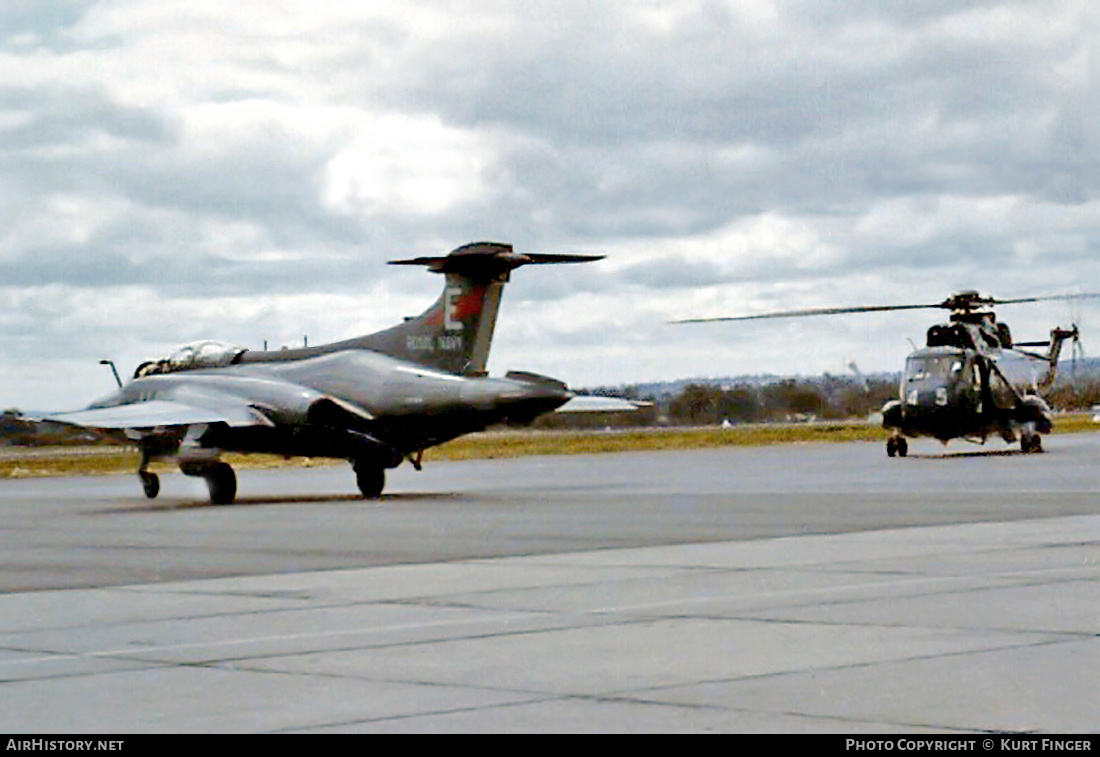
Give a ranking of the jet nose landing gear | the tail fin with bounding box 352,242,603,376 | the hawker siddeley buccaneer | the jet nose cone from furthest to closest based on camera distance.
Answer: the tail fin with bounding box 352,242,603,376, the jet nose landing gear, the hawker siddeley buccaneer, the jet nose cone

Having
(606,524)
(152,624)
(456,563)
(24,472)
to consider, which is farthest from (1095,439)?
(152,624)

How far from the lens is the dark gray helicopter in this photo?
60.8m

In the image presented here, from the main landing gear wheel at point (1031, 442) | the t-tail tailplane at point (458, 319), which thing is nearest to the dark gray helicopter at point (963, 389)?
the main landing gear wheel at point (1031, 442)

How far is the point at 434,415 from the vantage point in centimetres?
4103

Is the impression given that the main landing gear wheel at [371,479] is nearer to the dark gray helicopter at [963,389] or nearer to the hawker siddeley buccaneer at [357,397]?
the hawker siddeley buccaneer at [357,397]

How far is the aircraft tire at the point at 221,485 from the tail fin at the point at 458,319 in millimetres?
4607

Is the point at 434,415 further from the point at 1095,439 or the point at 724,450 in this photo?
the point at 1095,439

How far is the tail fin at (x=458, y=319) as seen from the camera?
1726 inches

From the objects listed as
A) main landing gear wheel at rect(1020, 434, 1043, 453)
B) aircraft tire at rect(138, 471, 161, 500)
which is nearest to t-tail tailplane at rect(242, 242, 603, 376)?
aircraft tire at rect(138, 471, 161, 500)

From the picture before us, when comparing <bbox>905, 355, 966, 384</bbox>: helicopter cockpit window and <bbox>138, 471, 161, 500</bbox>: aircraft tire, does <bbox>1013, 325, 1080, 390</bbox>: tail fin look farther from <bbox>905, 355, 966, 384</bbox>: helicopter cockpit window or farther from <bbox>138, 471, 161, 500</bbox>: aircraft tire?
<bbox>138, 471, 161, 500</bbox>: aircraft tire

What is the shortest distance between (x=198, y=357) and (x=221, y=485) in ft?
16.7

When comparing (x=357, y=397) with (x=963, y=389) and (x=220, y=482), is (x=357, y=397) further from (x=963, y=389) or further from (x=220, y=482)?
(x=963, y=389)

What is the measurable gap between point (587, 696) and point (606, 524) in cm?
1823

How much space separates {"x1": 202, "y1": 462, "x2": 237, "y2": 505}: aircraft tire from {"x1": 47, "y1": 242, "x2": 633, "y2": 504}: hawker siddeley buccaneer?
2 centimetres
